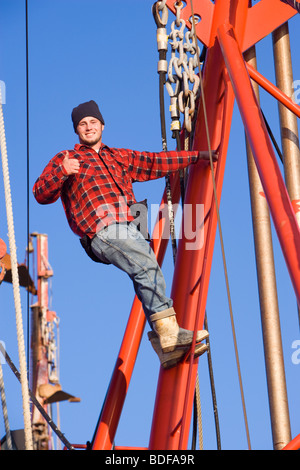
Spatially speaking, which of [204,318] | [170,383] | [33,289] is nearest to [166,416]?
[170,383]

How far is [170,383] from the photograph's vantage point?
718 cm

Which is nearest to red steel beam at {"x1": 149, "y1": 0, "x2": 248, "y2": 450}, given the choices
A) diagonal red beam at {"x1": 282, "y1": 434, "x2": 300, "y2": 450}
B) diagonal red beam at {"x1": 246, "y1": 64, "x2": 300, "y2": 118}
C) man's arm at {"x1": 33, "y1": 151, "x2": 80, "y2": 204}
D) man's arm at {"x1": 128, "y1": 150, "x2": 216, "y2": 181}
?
diagonal red beam at {"x1": 246, "y1": 64, "x2": 300, "y2": 118}

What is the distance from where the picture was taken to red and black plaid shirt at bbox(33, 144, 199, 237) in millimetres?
6582

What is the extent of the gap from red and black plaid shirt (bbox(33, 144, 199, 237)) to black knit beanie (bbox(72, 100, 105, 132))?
8.9 inches

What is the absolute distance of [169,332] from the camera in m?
6.46

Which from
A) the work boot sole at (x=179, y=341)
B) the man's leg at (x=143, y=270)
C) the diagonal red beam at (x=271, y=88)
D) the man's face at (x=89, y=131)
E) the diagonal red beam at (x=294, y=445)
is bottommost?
the diagonal red beam at (x=294, y=445)

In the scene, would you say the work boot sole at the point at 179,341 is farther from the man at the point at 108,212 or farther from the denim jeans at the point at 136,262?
the denim jeans at the point at 136,262

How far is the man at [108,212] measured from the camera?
255 inches

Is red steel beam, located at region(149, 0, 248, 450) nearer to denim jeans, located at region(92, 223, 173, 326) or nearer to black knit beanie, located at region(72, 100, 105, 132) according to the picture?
denim jeans, located at region(92, 223, 173, 326)

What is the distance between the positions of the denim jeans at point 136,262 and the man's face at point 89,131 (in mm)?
802

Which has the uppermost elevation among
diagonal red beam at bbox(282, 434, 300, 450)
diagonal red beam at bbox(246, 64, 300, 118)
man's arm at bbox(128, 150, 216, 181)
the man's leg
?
diagonal red beam at bbox(246, 64, 300, 118)

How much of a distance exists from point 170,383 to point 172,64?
2.79 metres

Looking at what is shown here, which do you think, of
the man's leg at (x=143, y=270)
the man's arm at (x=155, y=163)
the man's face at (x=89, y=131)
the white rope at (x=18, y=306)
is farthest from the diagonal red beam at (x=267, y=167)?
the white rope at (x=18, y=306)

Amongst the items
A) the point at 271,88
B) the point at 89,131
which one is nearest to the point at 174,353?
the point at 89,131
